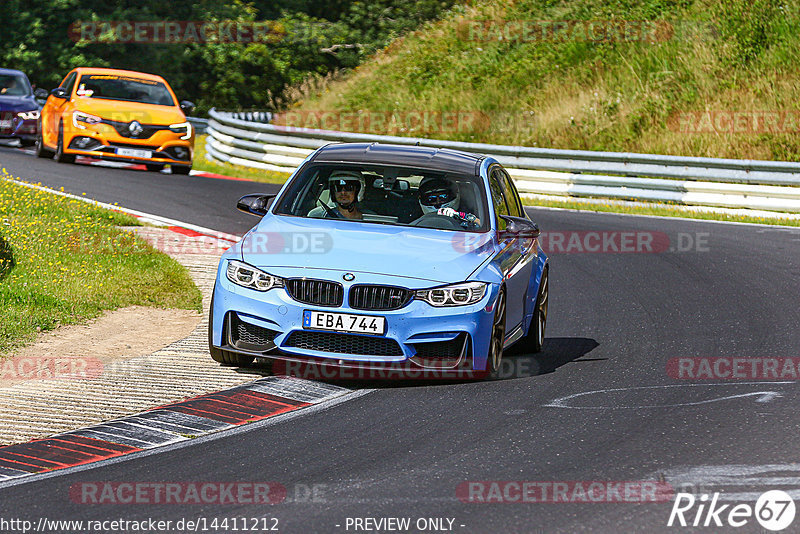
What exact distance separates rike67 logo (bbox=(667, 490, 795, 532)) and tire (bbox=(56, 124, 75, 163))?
19048 millimetres

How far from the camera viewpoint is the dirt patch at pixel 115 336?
9.34 m

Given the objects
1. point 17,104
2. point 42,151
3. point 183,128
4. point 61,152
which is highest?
point 183,128

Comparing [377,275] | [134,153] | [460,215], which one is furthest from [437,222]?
[134,153]

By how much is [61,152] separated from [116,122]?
4.75 ft

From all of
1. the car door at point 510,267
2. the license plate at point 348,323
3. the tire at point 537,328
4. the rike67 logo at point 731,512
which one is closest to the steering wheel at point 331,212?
the car door at point 510,267

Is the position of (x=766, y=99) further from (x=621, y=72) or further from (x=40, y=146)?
(x=40, y=146)

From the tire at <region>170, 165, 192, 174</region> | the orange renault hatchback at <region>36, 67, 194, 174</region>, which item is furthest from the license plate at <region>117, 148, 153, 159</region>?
the tire at <region>170, 165, 192, 174</region>

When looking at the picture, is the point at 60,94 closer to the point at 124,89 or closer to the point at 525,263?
the point at 124,89

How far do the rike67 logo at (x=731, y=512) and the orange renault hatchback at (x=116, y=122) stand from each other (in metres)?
18.1

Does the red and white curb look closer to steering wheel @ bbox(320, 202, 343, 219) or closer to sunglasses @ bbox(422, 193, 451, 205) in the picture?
steering wheel @ bbox(320, 202, 343, 219)

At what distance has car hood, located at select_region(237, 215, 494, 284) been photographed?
8531mm

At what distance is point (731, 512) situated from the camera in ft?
18.7

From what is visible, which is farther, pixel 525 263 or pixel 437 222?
pixel 525 263

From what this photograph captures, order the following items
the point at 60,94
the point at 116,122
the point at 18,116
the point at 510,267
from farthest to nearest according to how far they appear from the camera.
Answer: the point at 18,116, the point at 60,94, the point at 116,122, the point at 510,267
